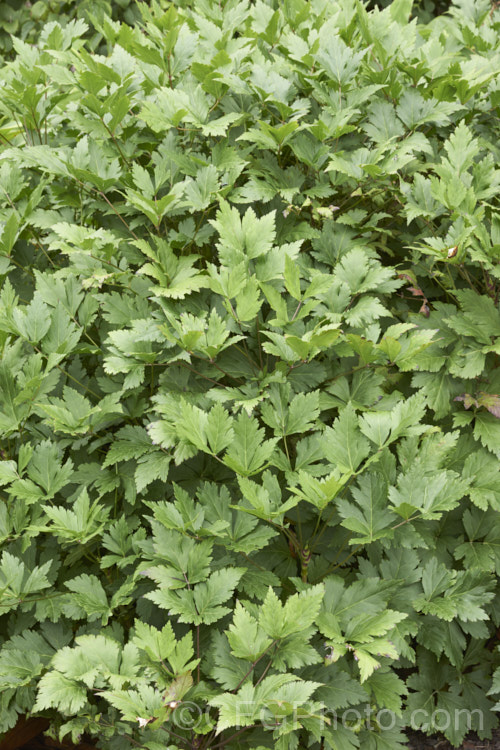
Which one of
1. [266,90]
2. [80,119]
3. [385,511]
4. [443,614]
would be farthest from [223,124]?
[443,614]

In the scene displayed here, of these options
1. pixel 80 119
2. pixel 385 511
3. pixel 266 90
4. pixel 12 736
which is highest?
Answer: pixel 266 90

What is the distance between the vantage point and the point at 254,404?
1.57 metres

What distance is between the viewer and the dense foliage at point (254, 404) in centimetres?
150

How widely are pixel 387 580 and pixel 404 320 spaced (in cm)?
79

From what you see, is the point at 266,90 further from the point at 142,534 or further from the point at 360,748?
the point at 360,748

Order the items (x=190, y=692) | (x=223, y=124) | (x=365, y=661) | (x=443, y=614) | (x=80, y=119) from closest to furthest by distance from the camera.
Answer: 1. (x=365, y=661)
2. (x=190, y=692)
3. (x=443, y=614)
4. (x=223, y=124)
5. (x=80, y=119)

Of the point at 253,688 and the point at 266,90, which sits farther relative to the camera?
the point at 266,90

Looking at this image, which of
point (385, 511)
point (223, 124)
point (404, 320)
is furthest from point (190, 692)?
point (223, 124)

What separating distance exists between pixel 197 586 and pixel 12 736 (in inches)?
36.9

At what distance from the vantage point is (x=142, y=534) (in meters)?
1.66

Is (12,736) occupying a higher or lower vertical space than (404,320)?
lower

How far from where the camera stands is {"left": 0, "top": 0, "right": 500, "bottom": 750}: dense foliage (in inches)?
59.0

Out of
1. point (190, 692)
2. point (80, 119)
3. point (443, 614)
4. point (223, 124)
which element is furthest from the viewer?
point (80, 119)

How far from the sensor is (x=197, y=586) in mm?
1513
